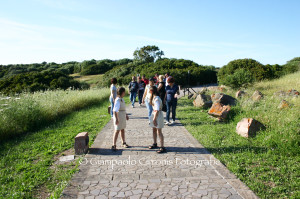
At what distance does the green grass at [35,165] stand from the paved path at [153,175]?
0.38m

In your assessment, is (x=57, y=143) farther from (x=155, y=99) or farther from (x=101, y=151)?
(x=155, y=99)

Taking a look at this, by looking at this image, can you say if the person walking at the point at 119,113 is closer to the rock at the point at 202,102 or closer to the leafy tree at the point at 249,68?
the rock at the point at 202,102

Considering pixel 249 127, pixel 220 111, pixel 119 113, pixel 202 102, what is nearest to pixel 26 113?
pixel 119 113

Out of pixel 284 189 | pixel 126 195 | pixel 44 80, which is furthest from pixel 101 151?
pixel 44 80

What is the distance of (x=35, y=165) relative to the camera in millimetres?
4512

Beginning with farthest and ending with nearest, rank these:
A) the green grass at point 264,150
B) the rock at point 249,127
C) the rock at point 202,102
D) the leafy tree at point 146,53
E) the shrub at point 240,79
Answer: the leafy tree at point 146,53, the shrub at point 240,79, the rock at point 202,102, the rock at point 249,127, the green grass at point 264,150

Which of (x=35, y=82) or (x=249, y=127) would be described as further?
(x=35, y=82)

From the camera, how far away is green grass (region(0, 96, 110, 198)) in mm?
3584

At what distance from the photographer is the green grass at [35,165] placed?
11.8 feet

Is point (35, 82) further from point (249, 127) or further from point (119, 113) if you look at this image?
point (249, 127)

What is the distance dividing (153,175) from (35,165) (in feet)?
8.44

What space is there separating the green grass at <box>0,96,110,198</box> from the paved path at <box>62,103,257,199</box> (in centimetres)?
38

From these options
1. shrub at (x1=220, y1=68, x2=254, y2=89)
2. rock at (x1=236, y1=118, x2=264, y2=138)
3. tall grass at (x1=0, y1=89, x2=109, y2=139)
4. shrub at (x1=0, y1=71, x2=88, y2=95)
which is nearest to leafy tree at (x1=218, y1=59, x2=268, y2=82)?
shrub at (x1=220, y1=68, x2=254, y2=89)

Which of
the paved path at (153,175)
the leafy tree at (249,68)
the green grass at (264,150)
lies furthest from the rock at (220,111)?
the leafy tree at (249,68)
